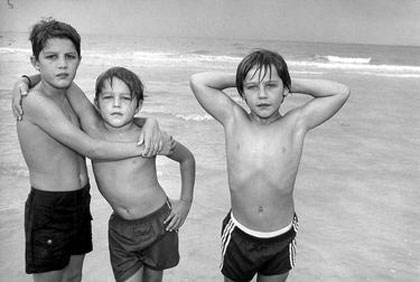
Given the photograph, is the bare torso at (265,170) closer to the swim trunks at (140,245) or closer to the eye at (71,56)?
the swim trunks at (140,245)

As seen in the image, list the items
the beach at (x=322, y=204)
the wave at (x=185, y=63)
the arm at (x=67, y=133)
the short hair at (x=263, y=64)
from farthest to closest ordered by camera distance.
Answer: the wave at (x=185, y=63)
the beach at (x=322, y=204)
the short hair at (x=263, y=64)
the arm at (x=67, y=133)

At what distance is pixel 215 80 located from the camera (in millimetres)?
2496

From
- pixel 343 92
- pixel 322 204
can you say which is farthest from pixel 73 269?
pixel 322 204

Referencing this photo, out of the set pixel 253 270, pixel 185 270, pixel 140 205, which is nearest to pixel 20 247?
pixel 185 270

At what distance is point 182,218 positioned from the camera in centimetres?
247

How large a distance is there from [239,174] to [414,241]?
2.06 m

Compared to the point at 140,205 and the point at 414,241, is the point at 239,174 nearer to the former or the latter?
the point at 140,205

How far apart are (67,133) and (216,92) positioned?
2.79ft

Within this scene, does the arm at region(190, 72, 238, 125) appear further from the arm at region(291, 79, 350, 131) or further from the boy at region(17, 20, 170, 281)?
the boy at region(17, 20, 170, 281)

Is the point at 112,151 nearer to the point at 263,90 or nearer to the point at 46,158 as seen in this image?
the point at 46,158

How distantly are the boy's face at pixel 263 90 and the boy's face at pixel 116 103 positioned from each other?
2.04 feet

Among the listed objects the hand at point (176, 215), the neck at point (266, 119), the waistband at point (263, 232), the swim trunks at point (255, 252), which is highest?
the neck at point (266, 119)

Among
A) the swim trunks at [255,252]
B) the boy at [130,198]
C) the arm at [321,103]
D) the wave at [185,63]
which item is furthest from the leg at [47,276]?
the wave at [185,63]

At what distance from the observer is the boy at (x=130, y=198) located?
7.64 feet
